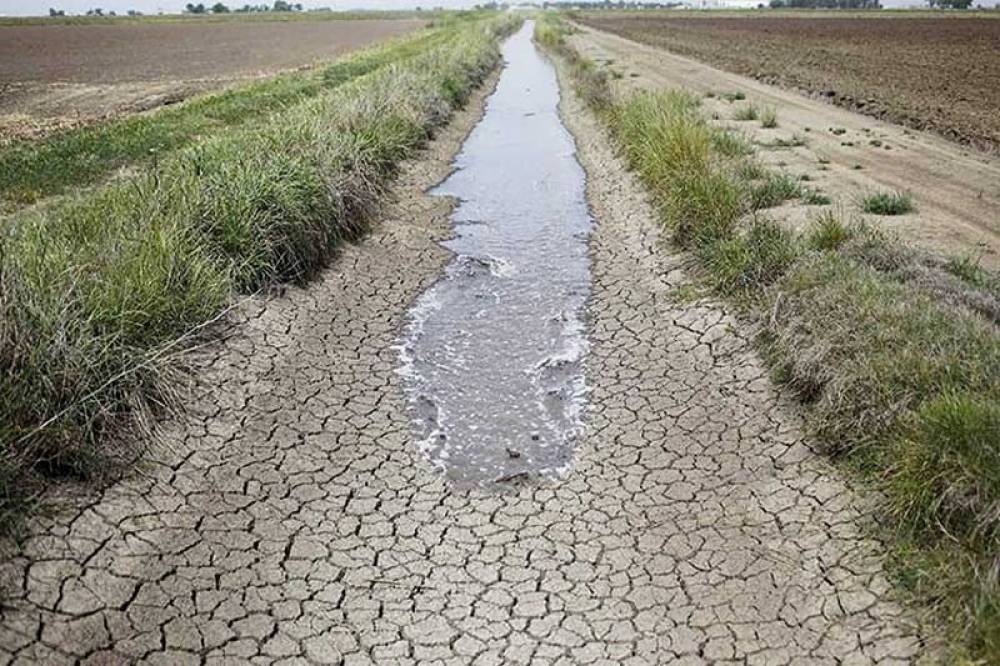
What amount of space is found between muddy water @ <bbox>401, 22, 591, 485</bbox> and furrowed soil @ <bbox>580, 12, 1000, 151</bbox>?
8.48 metres

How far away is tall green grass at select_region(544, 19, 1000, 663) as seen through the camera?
13.5 feet

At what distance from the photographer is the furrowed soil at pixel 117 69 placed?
20.8m

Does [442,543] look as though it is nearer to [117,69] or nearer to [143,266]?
[143,266]

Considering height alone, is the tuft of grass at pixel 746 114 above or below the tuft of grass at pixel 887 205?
below

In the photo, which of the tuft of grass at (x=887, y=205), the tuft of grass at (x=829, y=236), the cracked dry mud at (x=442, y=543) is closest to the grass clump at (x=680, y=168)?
the tuft of grass at (x=829, y=236)

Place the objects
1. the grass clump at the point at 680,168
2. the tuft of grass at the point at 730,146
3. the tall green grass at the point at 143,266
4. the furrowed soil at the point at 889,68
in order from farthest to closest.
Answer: the furrowed soil at the point at 889,68 → the tuft of grass at the point at 730,146 → the grass clump at the point at 680,168 → the tall green grass at the point at 143,266

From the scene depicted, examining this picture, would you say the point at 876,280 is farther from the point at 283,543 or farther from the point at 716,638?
the point at 283,543

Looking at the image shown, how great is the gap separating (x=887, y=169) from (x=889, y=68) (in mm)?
20243

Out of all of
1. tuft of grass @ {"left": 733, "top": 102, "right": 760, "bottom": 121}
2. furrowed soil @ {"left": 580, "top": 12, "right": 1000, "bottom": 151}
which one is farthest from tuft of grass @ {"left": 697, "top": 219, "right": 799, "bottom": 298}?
tuft of grass @ {"left": 733, "top": 102, "right": 760, "bottom": 121}

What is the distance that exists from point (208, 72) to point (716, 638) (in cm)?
3173

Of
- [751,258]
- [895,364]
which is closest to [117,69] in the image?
[751,258]

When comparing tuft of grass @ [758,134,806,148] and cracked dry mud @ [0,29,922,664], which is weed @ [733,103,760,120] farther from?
cracked dry mud @ [0,29,922,664]

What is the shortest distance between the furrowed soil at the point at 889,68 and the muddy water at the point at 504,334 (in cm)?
848

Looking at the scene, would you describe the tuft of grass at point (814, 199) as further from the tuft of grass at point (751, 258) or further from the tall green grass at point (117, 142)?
the tall green grass at point (117, 142)
